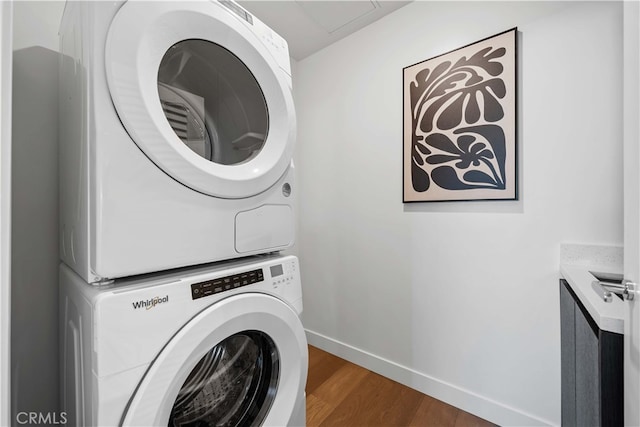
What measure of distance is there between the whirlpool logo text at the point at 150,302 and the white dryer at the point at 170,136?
73mm

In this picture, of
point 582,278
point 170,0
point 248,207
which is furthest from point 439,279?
point 170,0

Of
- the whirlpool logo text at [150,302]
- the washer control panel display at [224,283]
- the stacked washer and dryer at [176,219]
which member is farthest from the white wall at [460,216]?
the whirlpool logo text at [150,302]

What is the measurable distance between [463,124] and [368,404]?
1.58 m

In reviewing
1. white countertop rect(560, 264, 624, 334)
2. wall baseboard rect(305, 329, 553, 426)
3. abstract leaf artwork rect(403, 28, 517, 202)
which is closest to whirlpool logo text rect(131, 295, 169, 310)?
white countertop rect(560, 264, 624, 334)

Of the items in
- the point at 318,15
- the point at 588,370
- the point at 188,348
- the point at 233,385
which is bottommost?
the point at 233,385

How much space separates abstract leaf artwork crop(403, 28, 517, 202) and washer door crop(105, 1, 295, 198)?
36.0 inches

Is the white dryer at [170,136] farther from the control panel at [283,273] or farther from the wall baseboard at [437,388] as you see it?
the wall baseboard at [437,388]

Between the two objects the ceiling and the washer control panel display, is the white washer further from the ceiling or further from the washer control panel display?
the ceiling

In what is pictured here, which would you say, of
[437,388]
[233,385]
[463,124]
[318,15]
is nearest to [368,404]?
[437,388]

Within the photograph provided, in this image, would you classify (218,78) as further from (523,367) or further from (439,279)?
(523,367)

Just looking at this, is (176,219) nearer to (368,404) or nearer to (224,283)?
(224,283)

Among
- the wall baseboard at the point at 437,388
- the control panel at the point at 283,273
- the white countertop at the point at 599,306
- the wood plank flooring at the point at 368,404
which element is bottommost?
the wood plank flooring at the point at 368,404

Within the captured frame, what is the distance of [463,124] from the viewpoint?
1397mm

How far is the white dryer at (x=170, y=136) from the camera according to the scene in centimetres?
57
